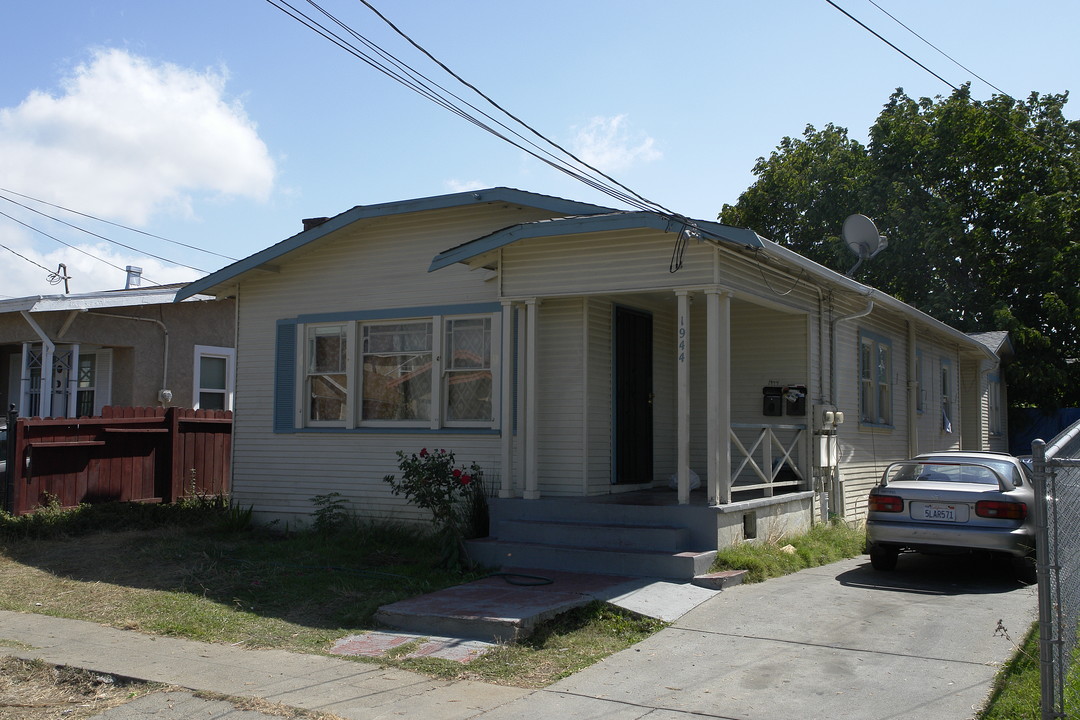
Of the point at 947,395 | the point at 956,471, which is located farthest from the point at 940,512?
the point at 947,395

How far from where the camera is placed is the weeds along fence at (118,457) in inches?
475

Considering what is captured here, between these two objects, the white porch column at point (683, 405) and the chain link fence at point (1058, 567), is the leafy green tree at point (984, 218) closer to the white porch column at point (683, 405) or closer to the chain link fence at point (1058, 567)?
the white porch column at point (683, 405)

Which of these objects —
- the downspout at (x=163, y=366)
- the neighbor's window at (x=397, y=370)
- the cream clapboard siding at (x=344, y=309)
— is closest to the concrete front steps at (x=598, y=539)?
the cream clapboard siding at (x=344, y=309)

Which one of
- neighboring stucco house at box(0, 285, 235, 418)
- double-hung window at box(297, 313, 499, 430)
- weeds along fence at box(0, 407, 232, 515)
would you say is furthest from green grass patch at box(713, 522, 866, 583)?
neighboring stucco house at box(0, 285, 235, 418)

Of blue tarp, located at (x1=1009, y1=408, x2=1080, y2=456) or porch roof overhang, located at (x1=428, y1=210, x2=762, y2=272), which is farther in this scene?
blue tarp, located at (x1=1009, y1=408, x2=1080, y2=456)

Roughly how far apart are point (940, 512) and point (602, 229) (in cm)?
445

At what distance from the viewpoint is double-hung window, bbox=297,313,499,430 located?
38.3 feet

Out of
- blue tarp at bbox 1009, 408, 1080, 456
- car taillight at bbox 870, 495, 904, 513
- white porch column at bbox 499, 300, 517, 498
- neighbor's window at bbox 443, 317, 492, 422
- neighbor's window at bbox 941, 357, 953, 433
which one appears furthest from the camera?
blue tarp at bbox 1009, 408, 1080, 456

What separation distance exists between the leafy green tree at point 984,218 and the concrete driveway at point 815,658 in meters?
18.4

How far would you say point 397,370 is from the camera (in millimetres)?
12305

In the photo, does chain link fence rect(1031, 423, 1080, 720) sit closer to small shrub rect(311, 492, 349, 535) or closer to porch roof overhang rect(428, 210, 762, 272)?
porch roof overhang rect(428, 210, 762, 272)

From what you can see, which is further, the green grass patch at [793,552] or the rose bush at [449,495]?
the rose bush at [449,495]

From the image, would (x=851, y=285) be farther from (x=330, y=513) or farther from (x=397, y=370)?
(x=330, y=513)

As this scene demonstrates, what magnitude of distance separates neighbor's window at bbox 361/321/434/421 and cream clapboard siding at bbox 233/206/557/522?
32 cm
